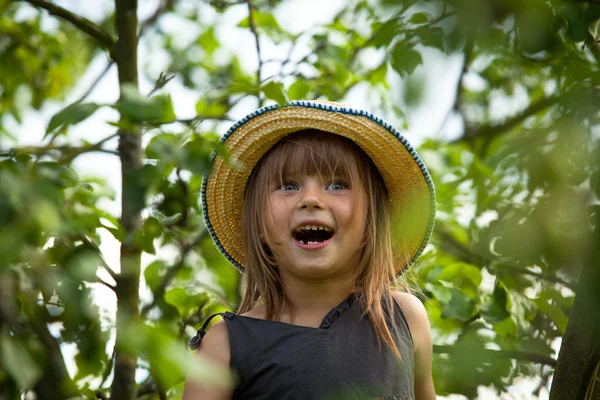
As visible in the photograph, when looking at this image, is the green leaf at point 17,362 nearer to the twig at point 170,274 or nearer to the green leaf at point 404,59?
the green leaf at point 404,59

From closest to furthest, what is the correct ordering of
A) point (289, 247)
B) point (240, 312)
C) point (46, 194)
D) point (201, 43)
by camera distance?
point (46, 194) → point (289, 247) → point (240, 312) → point (201, 43)

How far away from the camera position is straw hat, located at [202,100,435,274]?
1.94m

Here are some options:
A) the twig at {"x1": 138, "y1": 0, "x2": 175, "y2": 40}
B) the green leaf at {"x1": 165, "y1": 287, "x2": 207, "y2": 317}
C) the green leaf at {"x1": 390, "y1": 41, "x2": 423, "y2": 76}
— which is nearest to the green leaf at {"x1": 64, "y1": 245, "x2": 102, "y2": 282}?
the green leaf at {"x1": 390, "y1": 41, "x2": 423, "y2": 76}

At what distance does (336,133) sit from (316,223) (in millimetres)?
261

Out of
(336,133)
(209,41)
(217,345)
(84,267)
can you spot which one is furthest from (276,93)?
(209,41)

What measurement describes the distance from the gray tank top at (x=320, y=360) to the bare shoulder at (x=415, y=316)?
2.8 inches

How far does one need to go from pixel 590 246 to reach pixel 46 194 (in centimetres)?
71

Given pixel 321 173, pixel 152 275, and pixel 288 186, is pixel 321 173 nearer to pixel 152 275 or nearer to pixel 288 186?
pixel 288 186

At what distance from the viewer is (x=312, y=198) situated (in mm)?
1856

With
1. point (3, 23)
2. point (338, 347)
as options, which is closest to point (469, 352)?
point (338, 347)

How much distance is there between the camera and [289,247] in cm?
189

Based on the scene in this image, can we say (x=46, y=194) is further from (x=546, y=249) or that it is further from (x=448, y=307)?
(x=448, y=307)

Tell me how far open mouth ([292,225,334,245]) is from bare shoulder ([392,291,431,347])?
0.26m

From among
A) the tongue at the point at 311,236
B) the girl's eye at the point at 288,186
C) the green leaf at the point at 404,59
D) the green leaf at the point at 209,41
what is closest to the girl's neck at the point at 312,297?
the tongue at the point at 311,236
